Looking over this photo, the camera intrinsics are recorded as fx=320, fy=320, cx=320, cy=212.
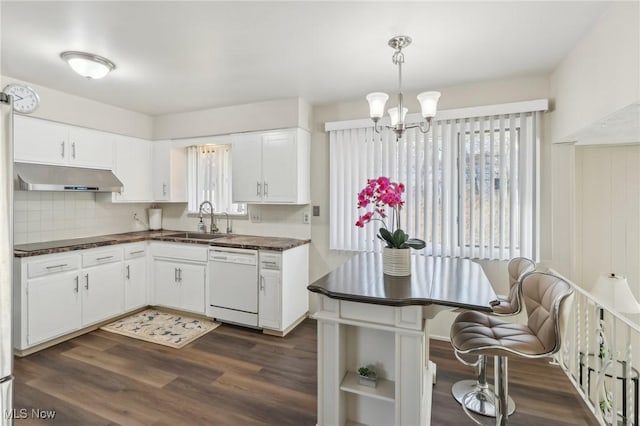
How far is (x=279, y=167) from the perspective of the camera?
11.7 feet

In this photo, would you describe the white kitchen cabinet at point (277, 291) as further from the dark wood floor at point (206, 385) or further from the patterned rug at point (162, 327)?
the patterned rug at point (162, 327)

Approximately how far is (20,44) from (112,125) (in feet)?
5.15

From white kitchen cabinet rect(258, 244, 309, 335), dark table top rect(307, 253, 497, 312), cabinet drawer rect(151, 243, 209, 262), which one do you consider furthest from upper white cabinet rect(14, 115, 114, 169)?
dark table top rect(307, 253, 497, 312)

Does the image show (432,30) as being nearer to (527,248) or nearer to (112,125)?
(527,248)

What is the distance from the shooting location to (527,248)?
2.88m

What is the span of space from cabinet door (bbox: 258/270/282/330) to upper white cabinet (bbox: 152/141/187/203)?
1.89 metres

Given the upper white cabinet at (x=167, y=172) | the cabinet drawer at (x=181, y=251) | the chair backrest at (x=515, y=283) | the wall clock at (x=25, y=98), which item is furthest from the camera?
the upper white cabinet at (x=167, y=172)

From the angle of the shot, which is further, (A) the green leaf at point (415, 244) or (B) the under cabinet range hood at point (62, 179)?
(B) the under cabinet range hood at point (62, 179)

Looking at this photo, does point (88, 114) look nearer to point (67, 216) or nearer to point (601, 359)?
point (67, 216)

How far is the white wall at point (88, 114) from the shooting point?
3.18 meters

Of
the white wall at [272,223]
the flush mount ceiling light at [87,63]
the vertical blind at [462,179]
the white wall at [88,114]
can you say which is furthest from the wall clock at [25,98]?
the vertical blind at [462,179]

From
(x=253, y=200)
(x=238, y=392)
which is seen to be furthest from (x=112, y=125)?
(x=238, y=392)

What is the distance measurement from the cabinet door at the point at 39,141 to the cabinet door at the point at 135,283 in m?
1.32

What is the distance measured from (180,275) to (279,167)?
5.66ft
